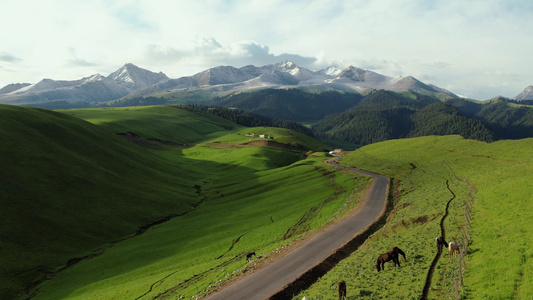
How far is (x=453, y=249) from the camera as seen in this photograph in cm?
2912

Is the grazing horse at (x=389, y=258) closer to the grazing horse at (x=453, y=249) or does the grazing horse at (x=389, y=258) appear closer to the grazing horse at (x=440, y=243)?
the grazing horse at (x=440, y=243)

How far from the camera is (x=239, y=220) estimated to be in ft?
228

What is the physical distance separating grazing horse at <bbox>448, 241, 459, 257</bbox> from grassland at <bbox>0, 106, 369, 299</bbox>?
68.8ft

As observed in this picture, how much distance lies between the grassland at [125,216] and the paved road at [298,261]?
278 cm

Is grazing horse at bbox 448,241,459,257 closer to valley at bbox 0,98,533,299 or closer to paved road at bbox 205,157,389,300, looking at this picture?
valley at bbox 0,98,533,299

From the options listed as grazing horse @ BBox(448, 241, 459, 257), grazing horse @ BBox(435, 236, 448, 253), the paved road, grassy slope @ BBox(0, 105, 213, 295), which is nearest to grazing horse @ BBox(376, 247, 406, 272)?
grazing horse @ BBox(435, 236, 448, 253)

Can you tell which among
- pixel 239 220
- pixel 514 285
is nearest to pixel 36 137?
pixel 239 220

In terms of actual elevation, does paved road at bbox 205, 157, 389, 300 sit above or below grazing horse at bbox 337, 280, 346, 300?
below

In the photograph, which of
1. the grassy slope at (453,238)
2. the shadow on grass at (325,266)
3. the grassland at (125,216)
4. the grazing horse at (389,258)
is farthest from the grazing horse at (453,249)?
the grassland at (125,216)

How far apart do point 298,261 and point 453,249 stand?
55.4 feet

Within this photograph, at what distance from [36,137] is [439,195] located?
315 ft

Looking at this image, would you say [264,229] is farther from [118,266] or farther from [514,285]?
[514,285]

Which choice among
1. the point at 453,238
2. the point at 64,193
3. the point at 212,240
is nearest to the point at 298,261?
the point at 453,238

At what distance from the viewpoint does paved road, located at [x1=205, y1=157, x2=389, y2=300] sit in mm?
33906
